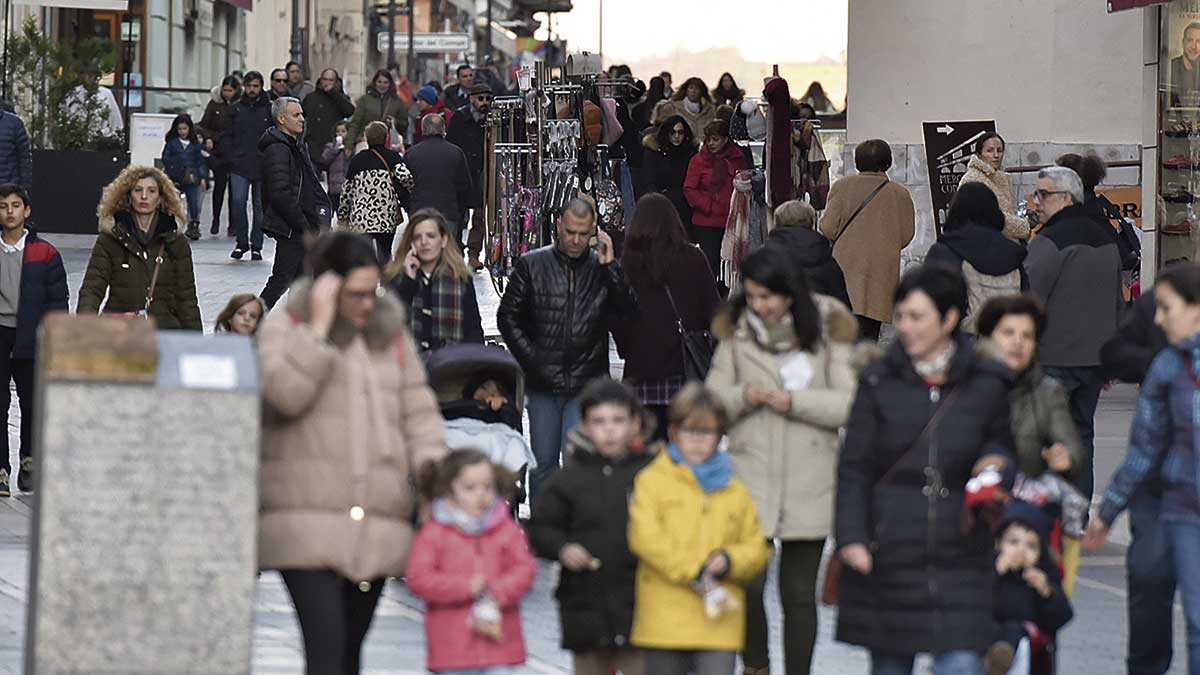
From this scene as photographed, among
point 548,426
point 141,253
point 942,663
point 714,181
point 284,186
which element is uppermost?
point 714,181

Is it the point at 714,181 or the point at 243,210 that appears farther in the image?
the point at 243,210

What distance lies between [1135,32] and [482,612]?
13.6 metres

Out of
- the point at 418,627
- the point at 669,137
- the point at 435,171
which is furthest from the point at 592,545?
the point at 435,171

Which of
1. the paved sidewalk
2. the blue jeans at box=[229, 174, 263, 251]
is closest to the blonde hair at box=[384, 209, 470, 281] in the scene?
the paved sidewalk

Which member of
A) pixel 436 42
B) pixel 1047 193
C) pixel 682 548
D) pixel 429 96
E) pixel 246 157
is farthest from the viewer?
pixel 436 42

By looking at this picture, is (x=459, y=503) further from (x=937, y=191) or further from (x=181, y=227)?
(x=937, y=191)

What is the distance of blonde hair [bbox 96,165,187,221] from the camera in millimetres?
11188

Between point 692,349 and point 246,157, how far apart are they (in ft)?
53.6

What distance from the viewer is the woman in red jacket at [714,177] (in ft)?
63.1

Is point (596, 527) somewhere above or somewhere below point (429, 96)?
below

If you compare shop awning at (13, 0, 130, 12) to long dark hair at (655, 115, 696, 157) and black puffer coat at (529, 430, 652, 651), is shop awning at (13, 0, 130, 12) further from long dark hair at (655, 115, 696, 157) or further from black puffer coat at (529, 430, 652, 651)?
black puffer coat at (529, 430, 652, 651)

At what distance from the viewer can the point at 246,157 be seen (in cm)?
2611

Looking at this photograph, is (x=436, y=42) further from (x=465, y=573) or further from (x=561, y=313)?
(x=465, y=573)

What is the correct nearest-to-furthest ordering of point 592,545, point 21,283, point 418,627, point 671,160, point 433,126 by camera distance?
point 592,545
point 418,627
point 21,283
point 671,160
point 433,126
